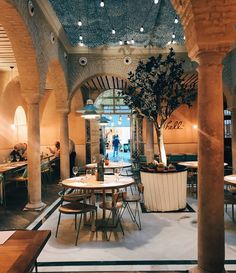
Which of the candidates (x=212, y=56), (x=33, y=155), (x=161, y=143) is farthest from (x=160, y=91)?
(x=212, y=56)

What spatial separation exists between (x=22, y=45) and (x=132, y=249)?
4375mm

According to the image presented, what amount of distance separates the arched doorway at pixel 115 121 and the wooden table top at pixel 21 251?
13629mm

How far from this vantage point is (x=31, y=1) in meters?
5.72

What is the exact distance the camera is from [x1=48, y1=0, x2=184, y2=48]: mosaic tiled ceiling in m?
6.60

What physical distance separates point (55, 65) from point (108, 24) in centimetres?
209

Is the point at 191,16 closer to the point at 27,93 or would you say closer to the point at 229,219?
the point at 229,219

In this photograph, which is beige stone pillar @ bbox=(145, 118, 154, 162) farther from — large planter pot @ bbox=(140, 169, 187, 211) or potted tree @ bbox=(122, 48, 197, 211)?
large planter pot @ bbox=(140, 169, 187, 211)

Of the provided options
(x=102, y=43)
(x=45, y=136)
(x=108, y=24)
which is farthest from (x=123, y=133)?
(x=108, y=24)

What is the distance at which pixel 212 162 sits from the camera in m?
3.11

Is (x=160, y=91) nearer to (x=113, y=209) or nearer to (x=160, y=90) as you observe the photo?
(x=160, y=90)

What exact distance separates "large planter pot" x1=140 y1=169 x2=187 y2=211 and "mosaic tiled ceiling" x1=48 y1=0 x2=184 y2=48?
11.9 ft

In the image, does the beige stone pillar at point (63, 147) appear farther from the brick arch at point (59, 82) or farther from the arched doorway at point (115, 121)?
the arched doorway at point (115, 121)

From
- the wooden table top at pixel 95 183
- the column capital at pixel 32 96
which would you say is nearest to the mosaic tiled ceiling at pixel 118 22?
the column capital at pixel 32 96

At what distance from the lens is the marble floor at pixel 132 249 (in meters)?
3.60
